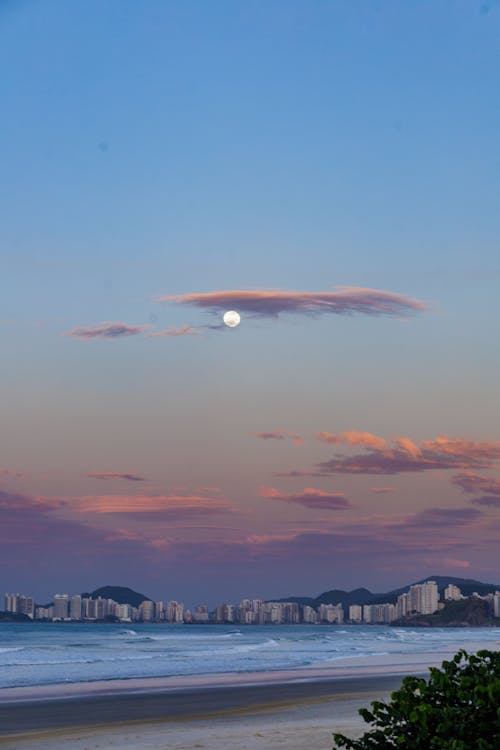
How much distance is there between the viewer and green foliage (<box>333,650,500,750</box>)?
844 centimetres

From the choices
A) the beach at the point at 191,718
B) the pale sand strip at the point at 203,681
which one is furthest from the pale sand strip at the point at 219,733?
the pale sand strip at the point at 203,681

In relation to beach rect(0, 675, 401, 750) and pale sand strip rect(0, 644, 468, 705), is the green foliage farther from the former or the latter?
pale sand strip rect(0, 644, 468, 705)

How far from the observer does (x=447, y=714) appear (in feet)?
27.9

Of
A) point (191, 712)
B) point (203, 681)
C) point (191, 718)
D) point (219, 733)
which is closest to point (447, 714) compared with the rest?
point (219, 733)

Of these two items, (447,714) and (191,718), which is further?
(191,718)

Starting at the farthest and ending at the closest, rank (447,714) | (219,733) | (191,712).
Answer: (191,712) < (219,733) < (447,714)

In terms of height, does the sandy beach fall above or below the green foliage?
below

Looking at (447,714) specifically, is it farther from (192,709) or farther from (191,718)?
(192,709)

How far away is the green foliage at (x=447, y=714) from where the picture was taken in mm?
8438

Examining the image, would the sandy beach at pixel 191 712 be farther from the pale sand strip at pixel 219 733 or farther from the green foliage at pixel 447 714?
the green foliage at pixel 447 714

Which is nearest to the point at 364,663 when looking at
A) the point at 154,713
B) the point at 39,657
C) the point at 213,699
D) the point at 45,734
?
the point at 39,657

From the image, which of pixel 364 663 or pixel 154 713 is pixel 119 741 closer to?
pixel 154 713

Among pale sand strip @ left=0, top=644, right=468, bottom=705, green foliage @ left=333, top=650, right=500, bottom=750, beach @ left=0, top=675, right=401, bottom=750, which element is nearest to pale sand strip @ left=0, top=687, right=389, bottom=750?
beach @ left=0, top=675, right=401, bottom=750

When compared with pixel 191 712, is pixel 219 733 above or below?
above
